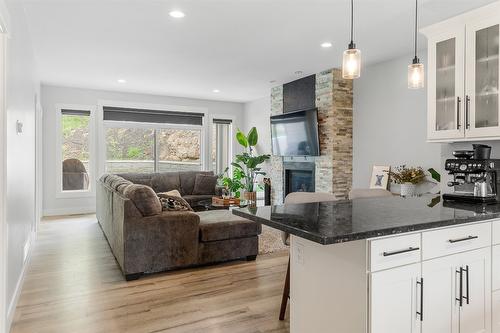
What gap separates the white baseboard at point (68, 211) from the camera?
23.4 feet

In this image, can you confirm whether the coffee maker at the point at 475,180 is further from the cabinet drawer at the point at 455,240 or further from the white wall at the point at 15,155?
the white wall at the point at 15,155

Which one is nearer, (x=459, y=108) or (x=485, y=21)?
(x=485, y=21)

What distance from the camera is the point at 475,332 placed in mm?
1955

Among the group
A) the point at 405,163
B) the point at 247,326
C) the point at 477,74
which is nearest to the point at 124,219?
the point at 247,326

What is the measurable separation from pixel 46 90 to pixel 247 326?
6.79 m

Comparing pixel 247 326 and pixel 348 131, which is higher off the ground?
pixel 348 131

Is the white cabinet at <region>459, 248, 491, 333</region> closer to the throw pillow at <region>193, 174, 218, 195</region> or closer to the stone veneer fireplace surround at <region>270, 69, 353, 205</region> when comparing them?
the stone veneer fireplace surround at <region>270, 69, 353, 205</region>

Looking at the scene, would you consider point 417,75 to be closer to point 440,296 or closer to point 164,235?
point 440,296

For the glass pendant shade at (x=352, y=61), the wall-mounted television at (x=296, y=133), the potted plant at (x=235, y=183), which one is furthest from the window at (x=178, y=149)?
the glass pendant shade at (x=352, y=61)

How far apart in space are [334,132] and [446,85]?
293 cm

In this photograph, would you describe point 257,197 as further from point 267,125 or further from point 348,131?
point 348,131

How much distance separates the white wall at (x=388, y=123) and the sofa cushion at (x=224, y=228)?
2499mm

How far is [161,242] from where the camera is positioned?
3.54 metres

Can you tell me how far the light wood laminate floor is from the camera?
99.7 inches
